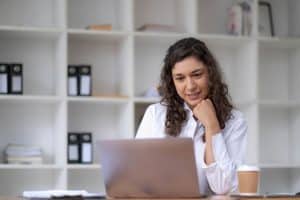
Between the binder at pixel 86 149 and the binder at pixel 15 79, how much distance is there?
49 centimetres

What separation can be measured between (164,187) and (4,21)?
98.8 inches

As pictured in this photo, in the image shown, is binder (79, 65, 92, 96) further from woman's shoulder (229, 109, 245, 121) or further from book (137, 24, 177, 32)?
woman's shoulder (229, 109, 245, 121)

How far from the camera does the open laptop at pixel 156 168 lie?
77.8 inches

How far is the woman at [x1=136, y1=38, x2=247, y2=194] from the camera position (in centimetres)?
253

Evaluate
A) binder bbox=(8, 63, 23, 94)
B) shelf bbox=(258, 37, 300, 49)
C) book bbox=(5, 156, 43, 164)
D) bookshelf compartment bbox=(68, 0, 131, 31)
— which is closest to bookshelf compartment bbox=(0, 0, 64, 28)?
bookshelf compartment bbox=(68, 0, 131, 31)

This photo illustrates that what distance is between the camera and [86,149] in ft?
13.4

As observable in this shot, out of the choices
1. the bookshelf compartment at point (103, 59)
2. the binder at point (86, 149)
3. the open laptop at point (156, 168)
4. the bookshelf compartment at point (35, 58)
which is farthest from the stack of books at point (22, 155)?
the open laptop at point (156, 168)

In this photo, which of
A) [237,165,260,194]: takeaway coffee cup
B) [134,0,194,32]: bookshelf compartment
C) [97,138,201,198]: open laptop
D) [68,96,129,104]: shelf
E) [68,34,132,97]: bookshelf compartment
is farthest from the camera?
[134,0,194,32]: bookshelf compartment

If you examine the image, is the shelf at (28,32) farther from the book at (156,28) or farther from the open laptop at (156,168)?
the open laptop at (156,168)

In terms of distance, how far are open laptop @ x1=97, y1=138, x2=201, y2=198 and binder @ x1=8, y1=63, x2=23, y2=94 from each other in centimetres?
205

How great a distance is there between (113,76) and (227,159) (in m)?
2.05

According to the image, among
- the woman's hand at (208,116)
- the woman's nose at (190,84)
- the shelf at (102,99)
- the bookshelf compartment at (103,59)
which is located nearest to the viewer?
the woman's hand at (208,116)

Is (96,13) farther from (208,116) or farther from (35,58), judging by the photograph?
(208,116)

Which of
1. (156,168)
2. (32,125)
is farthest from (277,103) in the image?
(156,168)
